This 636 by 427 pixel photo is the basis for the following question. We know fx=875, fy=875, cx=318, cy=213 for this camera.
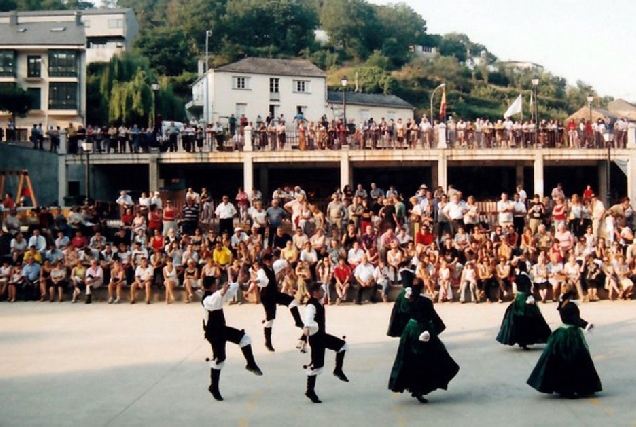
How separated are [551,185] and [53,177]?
22553mm

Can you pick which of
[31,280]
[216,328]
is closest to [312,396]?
[216,328]

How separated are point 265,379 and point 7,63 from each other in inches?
2094

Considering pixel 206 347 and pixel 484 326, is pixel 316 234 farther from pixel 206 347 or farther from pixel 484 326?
pixel 206 347

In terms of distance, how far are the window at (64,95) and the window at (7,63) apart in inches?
111

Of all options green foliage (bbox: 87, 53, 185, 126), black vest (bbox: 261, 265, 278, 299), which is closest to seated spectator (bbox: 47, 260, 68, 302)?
black vest (bbox: 261, 265, 278, 299)

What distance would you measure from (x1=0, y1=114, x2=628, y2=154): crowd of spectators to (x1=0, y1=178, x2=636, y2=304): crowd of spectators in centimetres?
791

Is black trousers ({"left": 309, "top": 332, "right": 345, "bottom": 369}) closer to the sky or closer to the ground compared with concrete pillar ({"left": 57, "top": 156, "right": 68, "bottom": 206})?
closer to the ground

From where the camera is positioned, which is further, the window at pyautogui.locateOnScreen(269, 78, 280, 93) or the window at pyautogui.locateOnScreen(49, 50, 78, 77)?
the window at pyautogui.locateOnScreen(269, 78, 280, 93)

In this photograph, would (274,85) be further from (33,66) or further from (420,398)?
(420,398)

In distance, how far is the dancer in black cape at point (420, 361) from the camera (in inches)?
417

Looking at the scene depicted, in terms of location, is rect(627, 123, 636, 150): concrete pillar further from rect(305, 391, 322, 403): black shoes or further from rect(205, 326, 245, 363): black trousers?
rect(305, 391, 322, 403): black shoes

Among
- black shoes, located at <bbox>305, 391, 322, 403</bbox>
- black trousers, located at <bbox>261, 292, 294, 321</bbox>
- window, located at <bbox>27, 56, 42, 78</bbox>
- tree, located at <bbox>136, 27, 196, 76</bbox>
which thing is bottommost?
black shoes, located at <bbox>305, 391, 322, 403</bbox>

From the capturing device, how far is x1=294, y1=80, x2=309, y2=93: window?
202 feet

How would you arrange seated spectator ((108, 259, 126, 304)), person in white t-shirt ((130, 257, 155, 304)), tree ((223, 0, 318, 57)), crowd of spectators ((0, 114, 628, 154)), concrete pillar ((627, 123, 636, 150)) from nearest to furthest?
person in white t-shirt ((130, 257, 155, 304))
seated spectator ((108, 259, 126, 304))
concrete pillar ((627, 123, 636, 150))
crowd of spectators ((0, 114, 628, 154))
tree ((223, 0, 318, 57))
